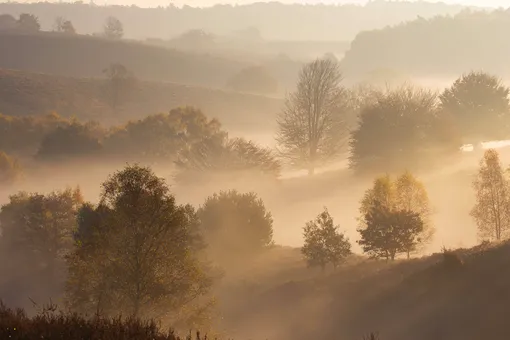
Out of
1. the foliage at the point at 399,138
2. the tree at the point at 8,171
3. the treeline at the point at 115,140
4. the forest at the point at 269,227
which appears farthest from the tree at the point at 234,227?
the tree at the point at 8,171

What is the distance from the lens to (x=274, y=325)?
38750 millimetres

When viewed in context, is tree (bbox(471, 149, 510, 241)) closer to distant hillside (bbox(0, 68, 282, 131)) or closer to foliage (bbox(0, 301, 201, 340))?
foliage (bbox(0, 301, 201, 340))

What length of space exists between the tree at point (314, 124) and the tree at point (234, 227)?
43518mm

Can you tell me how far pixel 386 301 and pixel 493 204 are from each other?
24.2 m

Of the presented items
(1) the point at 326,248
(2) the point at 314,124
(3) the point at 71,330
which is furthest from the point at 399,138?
(3) the point at 71,330

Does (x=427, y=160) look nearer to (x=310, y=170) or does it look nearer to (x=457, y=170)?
(x=457, y=170)

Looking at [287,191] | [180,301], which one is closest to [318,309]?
[180,301]

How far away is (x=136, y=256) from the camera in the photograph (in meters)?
28.0

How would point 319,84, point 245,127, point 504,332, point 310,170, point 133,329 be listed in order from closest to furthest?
point 133,329
point 504,332
point 310,170
point 319,84
point 245,127

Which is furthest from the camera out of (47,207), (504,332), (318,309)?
(47,207)

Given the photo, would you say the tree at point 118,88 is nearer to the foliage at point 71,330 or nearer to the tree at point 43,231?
the tree at point 43,231

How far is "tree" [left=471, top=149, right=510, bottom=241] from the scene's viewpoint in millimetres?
54812

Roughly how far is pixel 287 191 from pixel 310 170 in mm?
12148

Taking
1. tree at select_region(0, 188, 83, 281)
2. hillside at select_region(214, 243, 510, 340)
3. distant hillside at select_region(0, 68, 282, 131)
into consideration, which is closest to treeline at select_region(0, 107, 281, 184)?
distant hillside at select_region(0, 68, 282, 131)
